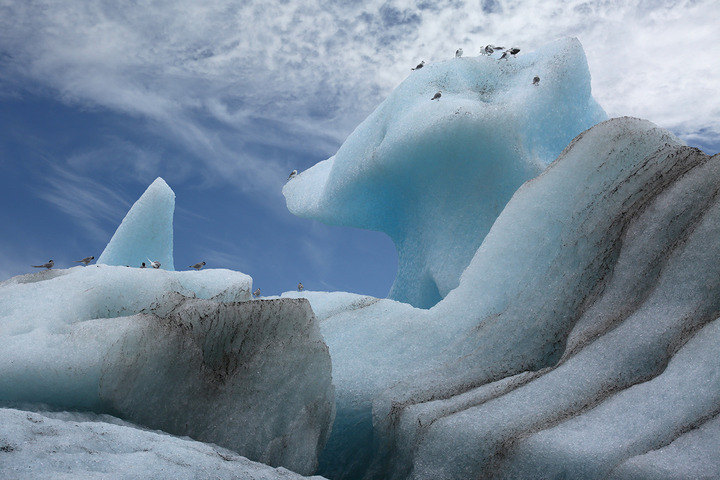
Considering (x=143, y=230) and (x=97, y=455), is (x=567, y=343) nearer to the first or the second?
(x=97, y=455)

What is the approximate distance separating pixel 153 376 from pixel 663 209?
3312 millimetres

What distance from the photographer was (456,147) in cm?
780

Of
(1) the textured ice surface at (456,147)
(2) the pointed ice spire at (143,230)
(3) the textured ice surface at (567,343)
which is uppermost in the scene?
(2) the pointed ice spire at (143,230)

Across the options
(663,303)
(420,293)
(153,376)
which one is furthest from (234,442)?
(420,293)

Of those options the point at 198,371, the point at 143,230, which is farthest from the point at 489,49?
the point at 198,371

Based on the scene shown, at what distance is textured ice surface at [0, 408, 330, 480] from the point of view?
6.20ft

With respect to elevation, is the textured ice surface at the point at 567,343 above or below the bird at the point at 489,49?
below

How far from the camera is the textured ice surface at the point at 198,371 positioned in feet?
10.8

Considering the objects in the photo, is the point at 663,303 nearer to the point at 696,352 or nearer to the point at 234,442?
the point at 696,352

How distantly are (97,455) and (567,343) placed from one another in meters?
2.65

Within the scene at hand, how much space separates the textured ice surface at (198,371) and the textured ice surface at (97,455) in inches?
34.8

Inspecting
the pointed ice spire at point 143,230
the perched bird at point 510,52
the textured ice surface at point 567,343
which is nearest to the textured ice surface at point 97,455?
the textured ice surface at point 567,343

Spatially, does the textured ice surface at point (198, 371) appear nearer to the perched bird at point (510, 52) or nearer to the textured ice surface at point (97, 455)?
the textured ice surface at point (97, 455)

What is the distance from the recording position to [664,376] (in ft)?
9.15
